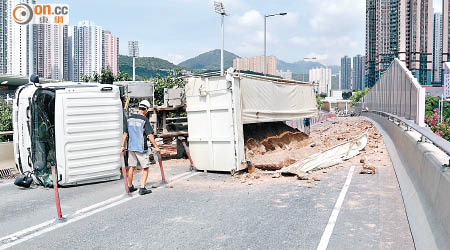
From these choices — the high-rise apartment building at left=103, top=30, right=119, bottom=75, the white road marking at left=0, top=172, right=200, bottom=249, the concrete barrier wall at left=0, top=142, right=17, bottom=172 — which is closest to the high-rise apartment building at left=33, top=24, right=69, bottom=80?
the high-rise apartment building at left=103, top=30, right=119, bottom=75

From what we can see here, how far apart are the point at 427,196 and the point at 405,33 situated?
580 ft

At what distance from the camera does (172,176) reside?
10078 millimetres

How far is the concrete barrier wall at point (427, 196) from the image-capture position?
13.5ft

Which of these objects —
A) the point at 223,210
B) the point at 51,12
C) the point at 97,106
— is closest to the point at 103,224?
the point at 223,210

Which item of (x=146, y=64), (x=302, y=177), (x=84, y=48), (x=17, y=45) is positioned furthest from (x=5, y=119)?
(x=146, y=64)

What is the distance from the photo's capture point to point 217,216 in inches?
242

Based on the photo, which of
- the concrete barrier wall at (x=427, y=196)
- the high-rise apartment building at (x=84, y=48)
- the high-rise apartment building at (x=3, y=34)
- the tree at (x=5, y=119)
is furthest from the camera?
the high-rise apartment building at (x=84, y=48)

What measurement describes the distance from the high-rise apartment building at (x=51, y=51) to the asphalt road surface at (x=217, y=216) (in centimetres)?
10828

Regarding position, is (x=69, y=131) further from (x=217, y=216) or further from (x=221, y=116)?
(x=217, y=216)

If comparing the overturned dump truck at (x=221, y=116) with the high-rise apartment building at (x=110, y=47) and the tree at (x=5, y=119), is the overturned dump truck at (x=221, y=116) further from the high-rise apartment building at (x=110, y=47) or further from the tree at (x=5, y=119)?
the high-rise apartment building at (x=110, y=47)

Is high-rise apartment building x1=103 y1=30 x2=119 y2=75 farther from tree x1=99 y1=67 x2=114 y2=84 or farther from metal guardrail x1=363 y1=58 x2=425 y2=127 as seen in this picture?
metal guardrail x1=363 y1=58 x2=425 y2=127

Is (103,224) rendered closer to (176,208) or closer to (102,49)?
(176,208)

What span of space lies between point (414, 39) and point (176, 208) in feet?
592

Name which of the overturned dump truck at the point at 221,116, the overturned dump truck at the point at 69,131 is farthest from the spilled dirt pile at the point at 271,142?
the overturned dump truck at the point at 69,131
